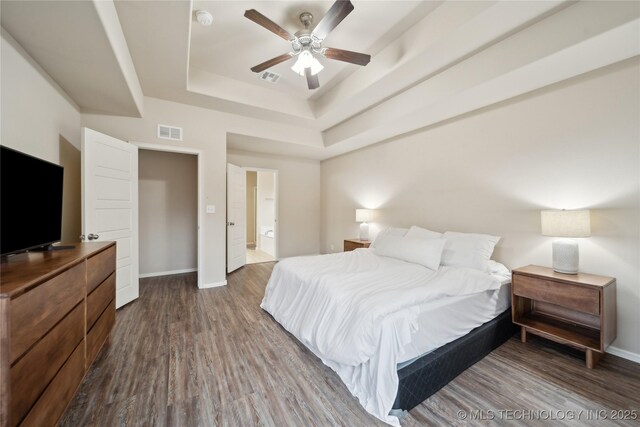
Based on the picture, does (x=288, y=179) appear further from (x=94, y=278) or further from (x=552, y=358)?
(x=552, y=358)

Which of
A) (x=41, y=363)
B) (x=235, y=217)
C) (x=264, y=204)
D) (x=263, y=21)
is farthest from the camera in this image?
(x=264, y=204)

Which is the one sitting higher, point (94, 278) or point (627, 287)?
point (94, 278)

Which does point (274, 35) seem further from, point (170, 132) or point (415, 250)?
point (415, 250)

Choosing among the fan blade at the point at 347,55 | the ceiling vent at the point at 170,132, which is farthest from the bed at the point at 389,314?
the ceiling vent at the point at 170,132

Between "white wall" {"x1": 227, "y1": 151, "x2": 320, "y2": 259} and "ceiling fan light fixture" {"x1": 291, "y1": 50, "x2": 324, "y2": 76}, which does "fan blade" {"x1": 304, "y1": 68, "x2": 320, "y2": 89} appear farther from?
"white wall" {"x1": 227, "y1": 151, "x2": 320, "y2": 259}

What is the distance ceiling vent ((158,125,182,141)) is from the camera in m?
3.52

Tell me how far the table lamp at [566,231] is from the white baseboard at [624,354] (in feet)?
2.37

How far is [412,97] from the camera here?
3.09 m

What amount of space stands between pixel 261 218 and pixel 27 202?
5888 mm

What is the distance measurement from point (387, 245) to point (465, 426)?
195cm

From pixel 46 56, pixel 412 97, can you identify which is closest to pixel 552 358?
pixel 412 97

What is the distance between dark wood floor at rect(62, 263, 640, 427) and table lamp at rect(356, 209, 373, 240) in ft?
8.25

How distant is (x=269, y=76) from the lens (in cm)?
349

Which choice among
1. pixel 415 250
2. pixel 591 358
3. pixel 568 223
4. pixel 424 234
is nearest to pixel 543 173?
pixel 568 223
